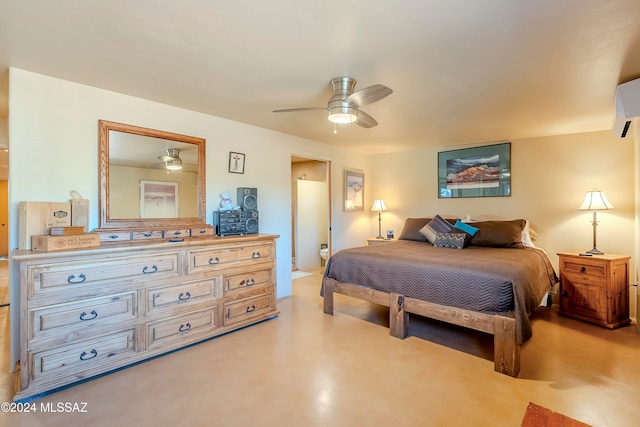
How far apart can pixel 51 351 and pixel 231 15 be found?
7.69ft

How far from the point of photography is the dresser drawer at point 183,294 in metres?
2.43

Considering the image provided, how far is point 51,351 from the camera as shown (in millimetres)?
1973

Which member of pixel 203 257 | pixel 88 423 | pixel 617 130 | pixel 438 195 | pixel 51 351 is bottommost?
pixel 88 423

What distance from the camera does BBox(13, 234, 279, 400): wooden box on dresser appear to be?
1932 millimetres

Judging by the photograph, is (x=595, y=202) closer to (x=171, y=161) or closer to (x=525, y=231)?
(x=525, y=231)

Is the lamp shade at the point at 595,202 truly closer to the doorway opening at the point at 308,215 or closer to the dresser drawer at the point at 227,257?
the dresser drawer at the point at 227,257

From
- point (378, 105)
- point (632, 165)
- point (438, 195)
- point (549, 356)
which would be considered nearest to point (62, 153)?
point (378, 105)

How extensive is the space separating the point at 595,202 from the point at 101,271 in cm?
485

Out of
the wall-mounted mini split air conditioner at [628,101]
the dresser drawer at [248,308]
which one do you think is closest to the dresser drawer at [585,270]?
the wall-mounted mini split air conditioner at [628,101]

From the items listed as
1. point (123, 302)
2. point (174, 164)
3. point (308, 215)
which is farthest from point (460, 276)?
point (308, 215)

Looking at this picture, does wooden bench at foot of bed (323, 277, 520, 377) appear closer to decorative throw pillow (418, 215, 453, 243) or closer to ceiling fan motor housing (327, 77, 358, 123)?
decorative throw pillow (418, 215, 453, 243)

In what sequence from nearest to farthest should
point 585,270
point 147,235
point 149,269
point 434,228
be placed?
point 149,269 → point 147,235 → point 585,270 → point 434,228

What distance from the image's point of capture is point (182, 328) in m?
2.59

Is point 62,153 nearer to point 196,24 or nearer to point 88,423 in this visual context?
point 196,24
